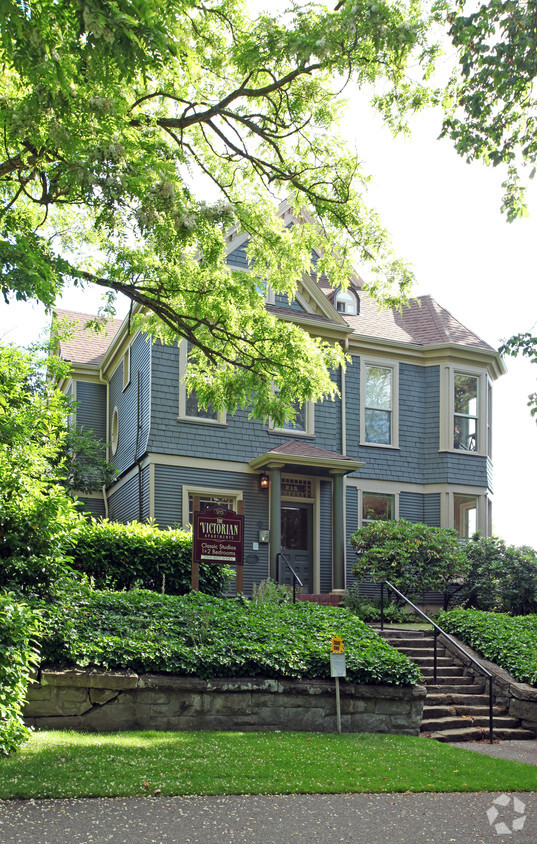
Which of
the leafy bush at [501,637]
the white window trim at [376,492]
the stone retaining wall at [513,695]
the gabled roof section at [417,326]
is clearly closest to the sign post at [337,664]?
the stone retaining wall at [513,695]

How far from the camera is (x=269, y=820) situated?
18.3ft

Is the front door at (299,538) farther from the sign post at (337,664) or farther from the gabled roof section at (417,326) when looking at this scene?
the sign post at (337,664)

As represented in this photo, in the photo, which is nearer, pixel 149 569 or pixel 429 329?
pixel 149 569

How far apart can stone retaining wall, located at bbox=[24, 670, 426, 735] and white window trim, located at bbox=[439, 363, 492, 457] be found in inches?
406

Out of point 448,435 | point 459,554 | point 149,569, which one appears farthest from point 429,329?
point 149,569

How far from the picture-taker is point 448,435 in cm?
1923

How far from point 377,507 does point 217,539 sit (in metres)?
7.81

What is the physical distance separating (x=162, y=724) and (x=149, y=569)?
12.2ft

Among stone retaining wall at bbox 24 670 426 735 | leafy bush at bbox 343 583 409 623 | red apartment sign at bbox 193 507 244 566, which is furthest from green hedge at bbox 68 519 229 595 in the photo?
leafy bush at bbox 343 583 409 623

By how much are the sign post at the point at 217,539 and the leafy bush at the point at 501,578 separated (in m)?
6.85

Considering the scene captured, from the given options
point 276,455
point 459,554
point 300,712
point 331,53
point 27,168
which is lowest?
point 300,712

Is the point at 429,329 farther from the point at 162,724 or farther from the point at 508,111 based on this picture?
the point at 162,724

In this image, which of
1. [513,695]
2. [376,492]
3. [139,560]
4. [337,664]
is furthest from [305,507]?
[337,664]

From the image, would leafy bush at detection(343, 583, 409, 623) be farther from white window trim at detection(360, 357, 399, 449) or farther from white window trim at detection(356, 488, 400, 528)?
white window trim at detection(360, 357, 399, 449)
